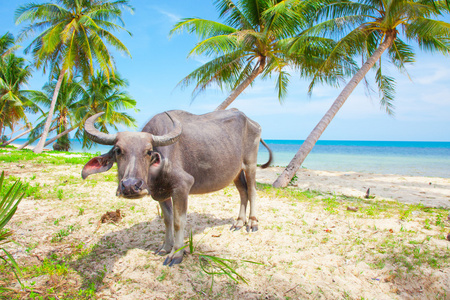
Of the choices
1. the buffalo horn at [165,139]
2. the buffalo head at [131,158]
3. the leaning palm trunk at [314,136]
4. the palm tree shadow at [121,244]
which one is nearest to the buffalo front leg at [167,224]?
the palm tree shadow at [121,244]

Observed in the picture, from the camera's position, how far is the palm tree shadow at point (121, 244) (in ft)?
10.5

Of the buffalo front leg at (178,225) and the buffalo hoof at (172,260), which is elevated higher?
the buffalo front leg at (178,225)

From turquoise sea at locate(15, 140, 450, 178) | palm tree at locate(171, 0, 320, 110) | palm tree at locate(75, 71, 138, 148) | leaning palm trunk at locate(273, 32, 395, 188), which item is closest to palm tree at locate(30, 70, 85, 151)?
palm tree at locate(75, 71, 138, 148)

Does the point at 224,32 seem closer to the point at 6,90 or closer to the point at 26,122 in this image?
the point at 6,90

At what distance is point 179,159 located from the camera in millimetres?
3518

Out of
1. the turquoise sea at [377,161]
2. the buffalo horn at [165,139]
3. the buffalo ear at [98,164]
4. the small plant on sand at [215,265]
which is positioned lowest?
the turquoise sea at [377,161]

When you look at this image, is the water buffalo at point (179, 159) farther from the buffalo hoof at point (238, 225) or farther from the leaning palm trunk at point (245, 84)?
the leaning palm trunk at point (245, 84)

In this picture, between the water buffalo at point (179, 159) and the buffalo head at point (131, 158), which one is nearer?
the buffalo head at point (131, 158)

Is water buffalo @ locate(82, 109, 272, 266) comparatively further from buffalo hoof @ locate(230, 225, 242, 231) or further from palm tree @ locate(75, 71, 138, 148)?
palm tree @ locate(75, 71, 138, 148)

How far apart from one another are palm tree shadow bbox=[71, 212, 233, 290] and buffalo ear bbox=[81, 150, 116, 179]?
3.67 feet

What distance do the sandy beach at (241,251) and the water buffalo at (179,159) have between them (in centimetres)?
40

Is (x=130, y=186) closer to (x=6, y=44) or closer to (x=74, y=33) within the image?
(x=74, y=33)

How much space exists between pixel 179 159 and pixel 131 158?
820 millimetres

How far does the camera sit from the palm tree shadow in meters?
3.20
